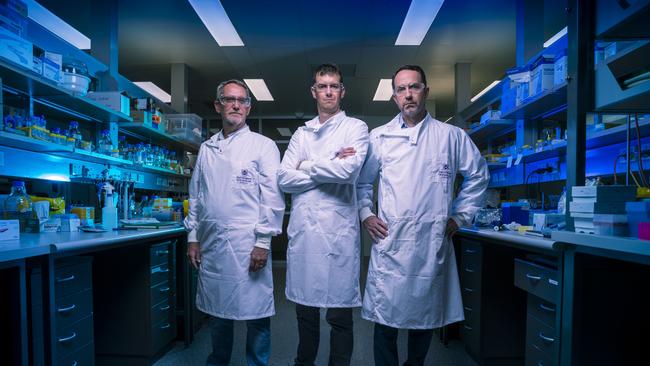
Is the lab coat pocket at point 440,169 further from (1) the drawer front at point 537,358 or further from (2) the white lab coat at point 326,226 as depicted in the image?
(1) the drawer front at point 537,358

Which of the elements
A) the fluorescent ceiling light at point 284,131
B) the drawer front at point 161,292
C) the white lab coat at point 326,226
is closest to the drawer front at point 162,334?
the drawer front at point 161,292

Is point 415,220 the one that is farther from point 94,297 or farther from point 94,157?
point 94,157

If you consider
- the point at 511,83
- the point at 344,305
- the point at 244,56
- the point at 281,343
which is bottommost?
the point at 281,343

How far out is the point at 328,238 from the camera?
1.71 metres

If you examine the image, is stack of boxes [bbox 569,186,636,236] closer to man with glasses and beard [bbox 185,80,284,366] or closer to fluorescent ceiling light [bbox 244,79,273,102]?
A: man with glasses and beard [bbox 185,80,284,366]

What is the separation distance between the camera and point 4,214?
74.4 inches

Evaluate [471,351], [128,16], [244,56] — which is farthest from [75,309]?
[244,56]

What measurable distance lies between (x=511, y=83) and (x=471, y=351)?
2.06 metres

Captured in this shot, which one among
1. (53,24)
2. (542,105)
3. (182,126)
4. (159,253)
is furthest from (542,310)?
(53,24)

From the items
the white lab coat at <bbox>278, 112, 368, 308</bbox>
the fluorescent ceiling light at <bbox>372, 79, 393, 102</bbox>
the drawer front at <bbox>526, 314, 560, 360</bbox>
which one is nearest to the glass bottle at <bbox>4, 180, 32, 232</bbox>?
the white lab coat at <bbox>278, 112, 368, 308</bbox>

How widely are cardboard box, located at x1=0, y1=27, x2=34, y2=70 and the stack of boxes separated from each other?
2562 millimetres

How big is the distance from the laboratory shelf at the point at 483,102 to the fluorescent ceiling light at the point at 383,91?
140 centimetres

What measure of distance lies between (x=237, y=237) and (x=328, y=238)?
1.49ft

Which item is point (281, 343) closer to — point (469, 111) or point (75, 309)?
point (75, 309)
